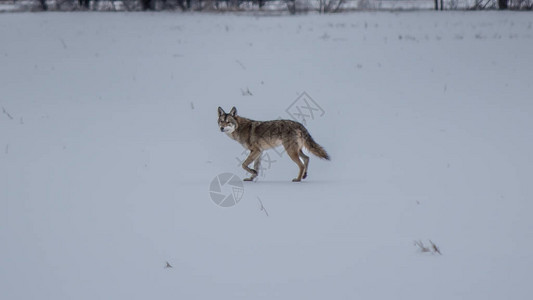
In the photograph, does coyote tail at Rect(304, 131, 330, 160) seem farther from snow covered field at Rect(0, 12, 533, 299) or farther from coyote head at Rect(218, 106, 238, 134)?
coyote head at Rect(218, 106, 238, 134)

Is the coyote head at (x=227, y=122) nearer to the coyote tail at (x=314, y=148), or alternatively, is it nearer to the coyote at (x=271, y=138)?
the coyote at (x=271, y=138)

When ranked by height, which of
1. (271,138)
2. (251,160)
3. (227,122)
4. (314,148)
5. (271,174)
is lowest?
(271,174)

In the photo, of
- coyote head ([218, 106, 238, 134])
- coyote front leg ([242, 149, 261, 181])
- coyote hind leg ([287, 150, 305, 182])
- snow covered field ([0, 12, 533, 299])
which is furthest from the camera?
coyote head ([218, 106, 238, 134])

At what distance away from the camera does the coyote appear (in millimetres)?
7699

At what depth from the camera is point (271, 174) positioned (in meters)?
8.31

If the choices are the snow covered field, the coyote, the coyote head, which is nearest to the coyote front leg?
the coyote

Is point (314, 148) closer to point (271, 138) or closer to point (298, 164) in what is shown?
point (298, 164)

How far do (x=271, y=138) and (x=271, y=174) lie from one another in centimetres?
72

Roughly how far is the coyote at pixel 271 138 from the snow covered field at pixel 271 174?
336 mm

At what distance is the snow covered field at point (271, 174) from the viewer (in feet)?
14.5

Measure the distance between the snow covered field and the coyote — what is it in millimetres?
336

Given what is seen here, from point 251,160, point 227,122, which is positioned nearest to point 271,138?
point 251,160

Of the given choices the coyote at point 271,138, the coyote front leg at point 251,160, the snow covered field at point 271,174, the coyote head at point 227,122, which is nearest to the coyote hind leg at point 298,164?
the coyote at point 271,138

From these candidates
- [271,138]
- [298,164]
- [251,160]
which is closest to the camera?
[298,164]
